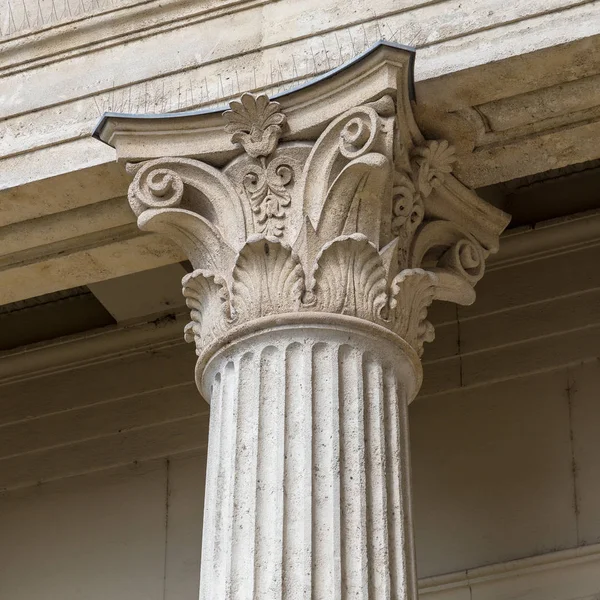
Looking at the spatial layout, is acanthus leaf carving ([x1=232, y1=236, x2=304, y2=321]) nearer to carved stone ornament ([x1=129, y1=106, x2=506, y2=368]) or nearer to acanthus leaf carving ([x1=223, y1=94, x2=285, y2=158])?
carved stone ornament ([x1=129, y1=106, x2=506, y2=368])

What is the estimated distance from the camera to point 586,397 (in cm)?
866

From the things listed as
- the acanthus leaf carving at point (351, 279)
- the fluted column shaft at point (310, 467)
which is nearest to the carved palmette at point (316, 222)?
the acanthus leaf carving at point (351, 279)

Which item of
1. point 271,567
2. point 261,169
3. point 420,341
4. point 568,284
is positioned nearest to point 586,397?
point 568,284

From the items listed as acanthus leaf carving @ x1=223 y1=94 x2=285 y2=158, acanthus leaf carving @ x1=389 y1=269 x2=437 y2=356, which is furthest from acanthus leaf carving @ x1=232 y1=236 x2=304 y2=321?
acanthus leaf carving @ x1=223 y1=94 x2=285 y2=158

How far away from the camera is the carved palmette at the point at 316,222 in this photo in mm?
6527

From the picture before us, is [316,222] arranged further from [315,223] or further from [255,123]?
[255,123]

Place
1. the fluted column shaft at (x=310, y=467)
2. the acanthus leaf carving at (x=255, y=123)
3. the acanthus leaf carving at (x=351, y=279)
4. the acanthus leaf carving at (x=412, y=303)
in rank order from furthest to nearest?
1. the acanthus leaf carving at (x=255, y=123)
2. the acanthus leaf carving at (x=412, y=303)
3. the acanthus leaf carving at (x=351, y=279)
4. the fluted column shaft at (x=310, y=467)

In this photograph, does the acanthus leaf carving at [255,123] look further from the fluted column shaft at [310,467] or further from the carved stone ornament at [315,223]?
the fluted column shaft at [310,467]

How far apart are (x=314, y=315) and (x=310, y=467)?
0.68 m

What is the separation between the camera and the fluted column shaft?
586 centimetres

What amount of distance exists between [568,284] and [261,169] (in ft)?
9.37

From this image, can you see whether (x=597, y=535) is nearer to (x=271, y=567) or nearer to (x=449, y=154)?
(x=449, y=154)

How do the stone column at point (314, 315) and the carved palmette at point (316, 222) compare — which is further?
the carved palmette at point (316, 222)

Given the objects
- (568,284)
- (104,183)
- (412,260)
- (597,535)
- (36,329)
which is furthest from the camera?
(36,329)
